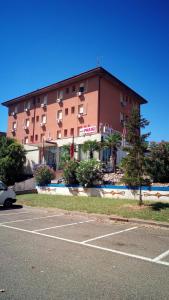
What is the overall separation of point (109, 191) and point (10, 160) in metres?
14.0

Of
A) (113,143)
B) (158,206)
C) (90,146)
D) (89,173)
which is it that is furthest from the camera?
(90,146)

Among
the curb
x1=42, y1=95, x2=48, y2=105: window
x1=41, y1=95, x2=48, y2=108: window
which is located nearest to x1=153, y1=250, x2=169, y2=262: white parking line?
the curb

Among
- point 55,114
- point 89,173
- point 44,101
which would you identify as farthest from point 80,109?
point 89,173

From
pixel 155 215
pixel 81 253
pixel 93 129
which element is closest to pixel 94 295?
pixel 81 253

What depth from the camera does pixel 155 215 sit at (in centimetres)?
1171

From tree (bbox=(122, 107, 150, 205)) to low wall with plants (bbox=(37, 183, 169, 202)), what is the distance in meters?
2.12

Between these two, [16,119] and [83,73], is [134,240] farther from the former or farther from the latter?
[16,119]

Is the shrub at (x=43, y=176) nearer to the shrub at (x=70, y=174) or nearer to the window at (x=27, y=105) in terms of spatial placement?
the shrub at (x=70, y=174)

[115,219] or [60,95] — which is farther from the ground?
[60,95]

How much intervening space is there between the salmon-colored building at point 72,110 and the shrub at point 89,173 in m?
8.53

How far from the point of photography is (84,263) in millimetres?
5660

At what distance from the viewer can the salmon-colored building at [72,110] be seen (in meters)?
34.1

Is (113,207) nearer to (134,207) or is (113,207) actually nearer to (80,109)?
(134,207)

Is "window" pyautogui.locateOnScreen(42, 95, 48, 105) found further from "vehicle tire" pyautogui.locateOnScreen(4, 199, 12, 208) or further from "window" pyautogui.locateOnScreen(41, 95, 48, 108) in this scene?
"vehicle tire" pyautogui.locateOnScreen(4, 199, 12, 208)
